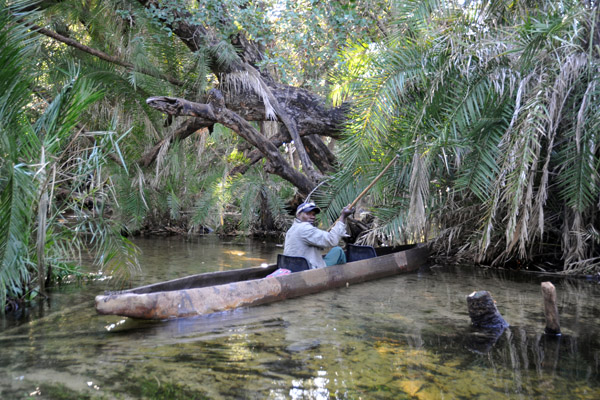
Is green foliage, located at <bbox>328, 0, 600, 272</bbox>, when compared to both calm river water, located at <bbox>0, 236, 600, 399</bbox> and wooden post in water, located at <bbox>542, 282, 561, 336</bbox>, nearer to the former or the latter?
calm river water, located at <bbox>0, 236, 600, 399</bbox>

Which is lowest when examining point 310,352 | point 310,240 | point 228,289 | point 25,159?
point 310,352

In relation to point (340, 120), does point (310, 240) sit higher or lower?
lower

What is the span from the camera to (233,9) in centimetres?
1041

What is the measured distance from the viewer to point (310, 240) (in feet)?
24.9

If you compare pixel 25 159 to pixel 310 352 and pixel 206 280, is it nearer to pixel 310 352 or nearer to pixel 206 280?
pixel 206 280

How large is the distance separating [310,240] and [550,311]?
345cm

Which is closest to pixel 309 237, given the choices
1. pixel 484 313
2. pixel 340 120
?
pixel 484 313

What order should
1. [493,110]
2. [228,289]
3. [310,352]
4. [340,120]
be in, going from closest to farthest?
[310,352] < [228,289] < [493,110] < [340,120]

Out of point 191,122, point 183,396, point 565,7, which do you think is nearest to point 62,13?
point 191,122

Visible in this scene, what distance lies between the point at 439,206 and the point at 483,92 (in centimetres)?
257

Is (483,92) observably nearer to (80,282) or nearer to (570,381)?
(570,381)

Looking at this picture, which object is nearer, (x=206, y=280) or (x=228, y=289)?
(x=228, y=289)

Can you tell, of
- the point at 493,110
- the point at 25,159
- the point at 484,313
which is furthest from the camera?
the point at 493,110

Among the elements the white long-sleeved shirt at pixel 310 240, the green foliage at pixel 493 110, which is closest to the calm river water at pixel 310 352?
the white long-sleeved shirt at pixel 310 240
